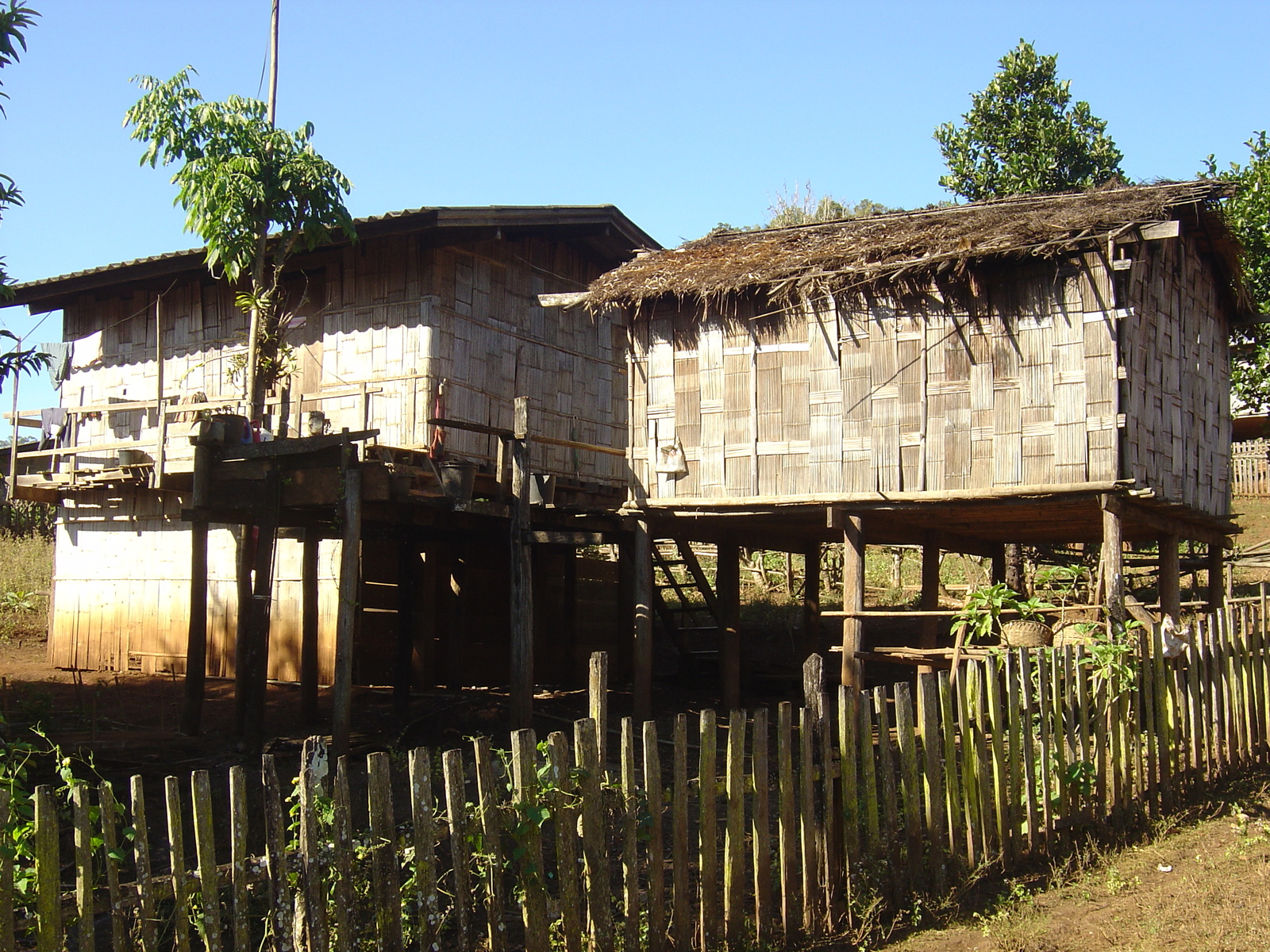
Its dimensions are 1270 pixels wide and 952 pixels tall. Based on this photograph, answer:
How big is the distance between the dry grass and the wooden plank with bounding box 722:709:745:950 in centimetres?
1780

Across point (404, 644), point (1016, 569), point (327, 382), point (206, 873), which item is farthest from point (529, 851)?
point (1016, 569)

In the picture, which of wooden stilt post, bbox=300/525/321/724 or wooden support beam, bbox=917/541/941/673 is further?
wooden support beam, bbox=917/541/941/673

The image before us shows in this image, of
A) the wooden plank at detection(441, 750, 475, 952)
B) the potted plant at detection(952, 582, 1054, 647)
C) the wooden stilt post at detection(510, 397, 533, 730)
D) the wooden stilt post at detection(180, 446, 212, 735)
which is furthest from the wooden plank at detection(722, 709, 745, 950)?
the wooden stilt post at detection(180, 446, 212, 735)

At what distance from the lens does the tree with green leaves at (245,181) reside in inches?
443

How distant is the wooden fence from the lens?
378 cm

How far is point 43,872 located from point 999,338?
957cm

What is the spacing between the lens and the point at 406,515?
40.8 ft

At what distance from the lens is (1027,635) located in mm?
9562

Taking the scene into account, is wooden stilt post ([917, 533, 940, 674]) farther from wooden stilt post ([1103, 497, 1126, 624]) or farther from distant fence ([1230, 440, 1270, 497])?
distant fence ([1230, 440, 1270, 497])

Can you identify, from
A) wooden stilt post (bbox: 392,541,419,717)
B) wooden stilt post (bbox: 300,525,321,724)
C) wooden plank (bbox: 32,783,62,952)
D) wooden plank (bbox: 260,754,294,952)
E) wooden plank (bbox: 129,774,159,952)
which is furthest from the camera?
wooden stilt post (bbox: 392,541,419,717)

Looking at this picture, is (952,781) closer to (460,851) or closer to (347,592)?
(460,851)

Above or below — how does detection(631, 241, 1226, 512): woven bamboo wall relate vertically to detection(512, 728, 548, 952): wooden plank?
above

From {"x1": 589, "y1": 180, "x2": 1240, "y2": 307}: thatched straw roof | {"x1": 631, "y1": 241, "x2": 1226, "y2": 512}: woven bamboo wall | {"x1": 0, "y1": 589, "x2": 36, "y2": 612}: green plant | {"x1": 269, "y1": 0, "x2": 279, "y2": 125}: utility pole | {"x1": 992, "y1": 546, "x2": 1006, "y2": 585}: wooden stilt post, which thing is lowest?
{"x1": 0, "y1": 589, "x2": 36, "y2": 612}: green plant

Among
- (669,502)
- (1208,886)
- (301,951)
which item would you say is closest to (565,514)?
(669,502)
